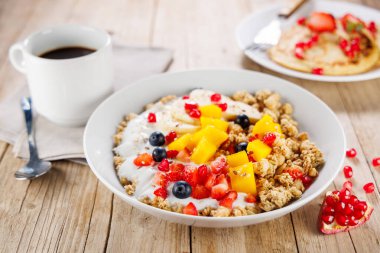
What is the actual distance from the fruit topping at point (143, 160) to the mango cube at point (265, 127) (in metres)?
0.49

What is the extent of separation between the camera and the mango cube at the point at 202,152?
1944 millimetres

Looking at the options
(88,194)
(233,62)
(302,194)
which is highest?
(302,194)

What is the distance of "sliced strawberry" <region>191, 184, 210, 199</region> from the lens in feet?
5.91

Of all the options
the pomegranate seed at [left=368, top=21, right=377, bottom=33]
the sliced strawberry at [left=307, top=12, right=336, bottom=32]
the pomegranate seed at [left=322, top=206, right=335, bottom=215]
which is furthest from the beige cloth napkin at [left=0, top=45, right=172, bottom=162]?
the pomegranate seed at [left=368, top=21, right=377, bottom=33]

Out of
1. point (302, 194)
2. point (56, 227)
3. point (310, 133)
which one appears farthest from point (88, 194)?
point (310, 133)

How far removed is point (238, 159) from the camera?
190 cm

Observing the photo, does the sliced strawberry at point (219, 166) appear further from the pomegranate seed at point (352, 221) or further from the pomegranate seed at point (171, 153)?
the pomegranate seed at point (352, 221)

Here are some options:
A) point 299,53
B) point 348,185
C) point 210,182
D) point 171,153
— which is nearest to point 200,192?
point 210,182

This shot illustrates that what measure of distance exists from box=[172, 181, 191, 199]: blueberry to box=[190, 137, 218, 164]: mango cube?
0.18 meters

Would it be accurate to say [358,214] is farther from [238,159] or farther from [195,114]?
[195,114]

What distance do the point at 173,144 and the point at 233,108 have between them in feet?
1.35

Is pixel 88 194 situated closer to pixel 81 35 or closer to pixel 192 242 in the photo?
pixel 192 242

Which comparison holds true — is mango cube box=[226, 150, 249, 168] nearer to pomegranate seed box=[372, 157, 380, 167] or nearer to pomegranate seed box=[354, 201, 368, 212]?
pomegranate seed box=[354, 201, 368, 212]

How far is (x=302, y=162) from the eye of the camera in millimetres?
1986
